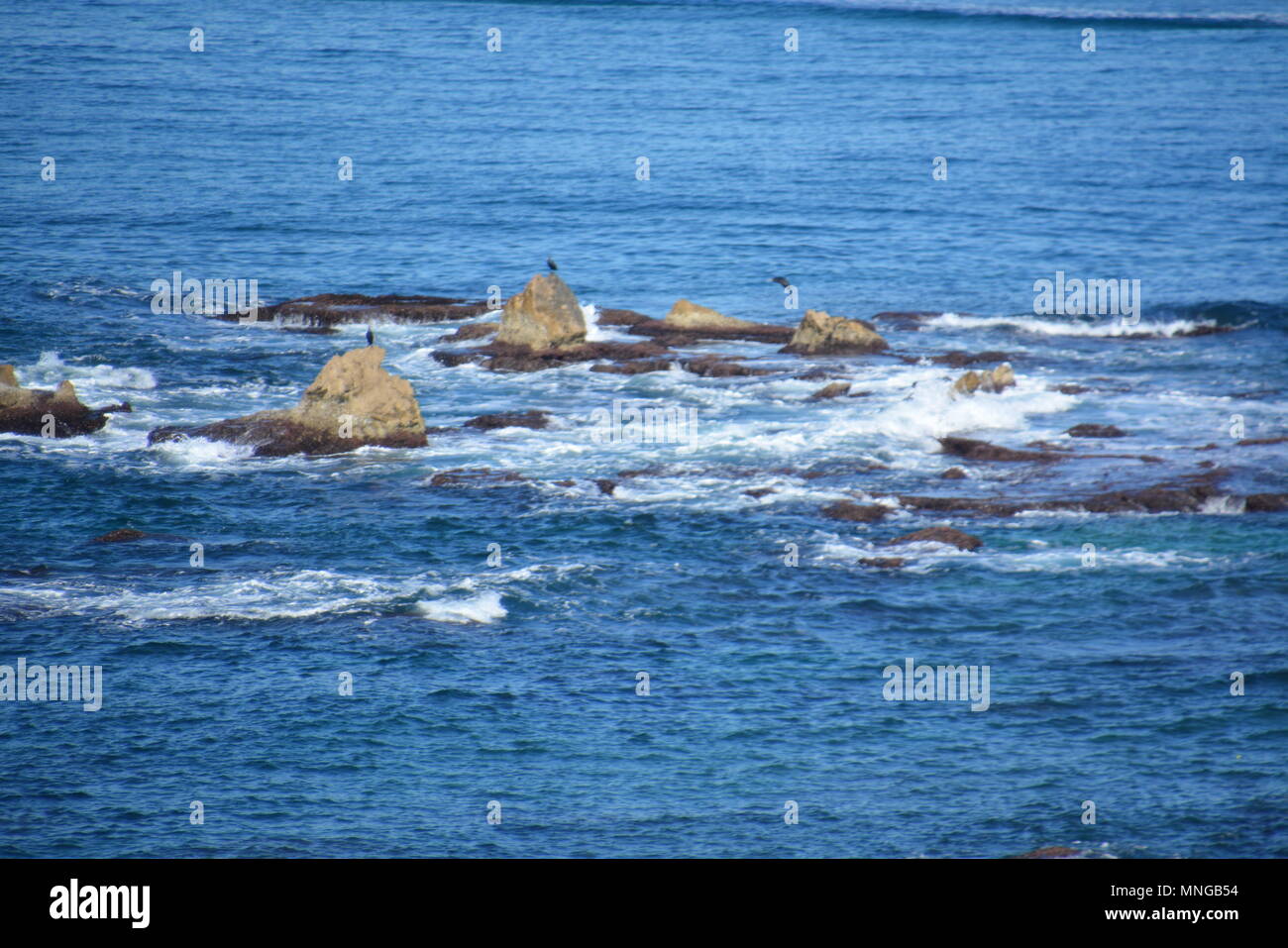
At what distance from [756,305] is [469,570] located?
3853 centimetres

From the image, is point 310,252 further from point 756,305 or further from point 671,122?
point 671,122

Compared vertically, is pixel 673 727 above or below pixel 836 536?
below

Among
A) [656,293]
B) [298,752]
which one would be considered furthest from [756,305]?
[298,752]

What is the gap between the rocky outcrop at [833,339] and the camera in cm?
6450

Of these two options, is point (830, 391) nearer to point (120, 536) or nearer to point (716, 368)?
point (716, 368)

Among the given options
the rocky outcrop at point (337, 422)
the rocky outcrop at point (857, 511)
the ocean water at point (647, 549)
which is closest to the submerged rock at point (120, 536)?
the ocean water at point (647, 549)

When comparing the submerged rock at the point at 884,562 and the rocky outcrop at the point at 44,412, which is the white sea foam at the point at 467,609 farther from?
the rocky outcrop at the point at 44,412

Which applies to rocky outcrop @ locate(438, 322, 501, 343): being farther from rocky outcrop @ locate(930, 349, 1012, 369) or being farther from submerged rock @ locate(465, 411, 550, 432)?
rocky outcrop @ locate(930, 349, 1012, 369)

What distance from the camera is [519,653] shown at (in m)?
36.5

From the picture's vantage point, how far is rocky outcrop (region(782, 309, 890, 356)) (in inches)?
2539
